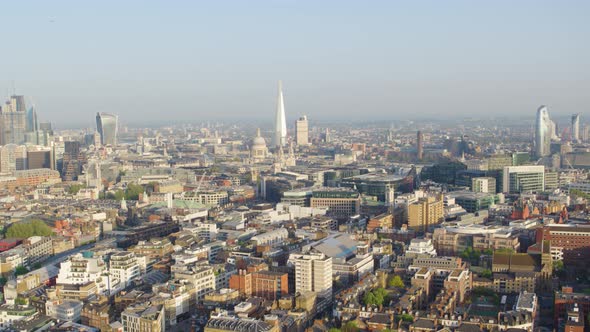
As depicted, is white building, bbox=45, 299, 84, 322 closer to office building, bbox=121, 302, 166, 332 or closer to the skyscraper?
office building, bbox=121, 302, 166, 332

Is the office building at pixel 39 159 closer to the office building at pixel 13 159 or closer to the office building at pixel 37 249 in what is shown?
the office building at pixel 13 159

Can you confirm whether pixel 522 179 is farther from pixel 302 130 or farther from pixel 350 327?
pixel 302 130

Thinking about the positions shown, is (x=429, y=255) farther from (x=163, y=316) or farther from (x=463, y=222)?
(x=163, y=316)

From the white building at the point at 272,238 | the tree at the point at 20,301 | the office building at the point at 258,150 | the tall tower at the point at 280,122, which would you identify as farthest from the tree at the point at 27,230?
the tall tower at the point at 280,122

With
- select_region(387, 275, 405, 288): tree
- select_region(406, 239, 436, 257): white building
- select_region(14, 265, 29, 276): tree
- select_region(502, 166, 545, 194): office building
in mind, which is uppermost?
select_region(502, 166, 545, 194): office building

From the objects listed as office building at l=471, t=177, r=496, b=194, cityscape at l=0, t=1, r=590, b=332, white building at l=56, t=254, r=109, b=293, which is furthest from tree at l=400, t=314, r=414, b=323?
office building at l=471, t=177, r=496, b=194

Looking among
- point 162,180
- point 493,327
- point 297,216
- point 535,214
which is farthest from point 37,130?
point 493,327
